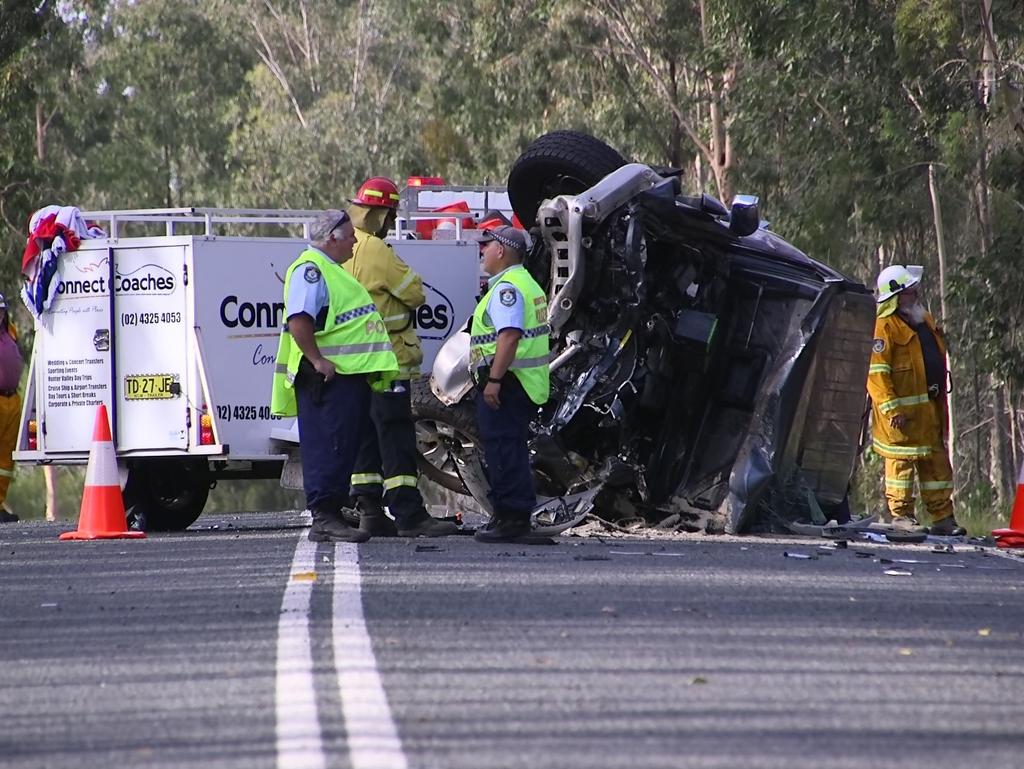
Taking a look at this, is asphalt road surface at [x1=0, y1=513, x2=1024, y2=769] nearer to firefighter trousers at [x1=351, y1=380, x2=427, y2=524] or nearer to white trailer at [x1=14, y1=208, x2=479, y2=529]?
firefighter trousers at [x1=351, y1=380, x2=427, y2=524]

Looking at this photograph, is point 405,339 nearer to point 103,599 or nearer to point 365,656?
point 103,599

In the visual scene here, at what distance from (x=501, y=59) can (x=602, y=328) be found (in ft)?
83.1

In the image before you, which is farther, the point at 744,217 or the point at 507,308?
the point at 744,217

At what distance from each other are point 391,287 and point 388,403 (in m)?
0.70

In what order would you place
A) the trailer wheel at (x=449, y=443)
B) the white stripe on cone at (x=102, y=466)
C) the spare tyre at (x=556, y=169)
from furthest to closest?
the spare tyre at (x=556, y=169) < the white stripe on cone at (x=102, y=466) < the trailer wheel at (x=449, y=443)

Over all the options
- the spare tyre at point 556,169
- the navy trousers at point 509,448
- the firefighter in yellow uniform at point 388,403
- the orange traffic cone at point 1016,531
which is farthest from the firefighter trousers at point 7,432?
the orange traffic cone at point 1016,531

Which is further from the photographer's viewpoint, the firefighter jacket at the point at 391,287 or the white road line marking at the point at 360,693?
the firefighter jacket at the point at 391,287

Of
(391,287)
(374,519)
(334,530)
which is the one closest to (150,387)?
(391,287)

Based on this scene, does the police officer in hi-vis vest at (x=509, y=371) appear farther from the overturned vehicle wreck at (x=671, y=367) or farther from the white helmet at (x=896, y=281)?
the white helmet at (x=896, y=281)

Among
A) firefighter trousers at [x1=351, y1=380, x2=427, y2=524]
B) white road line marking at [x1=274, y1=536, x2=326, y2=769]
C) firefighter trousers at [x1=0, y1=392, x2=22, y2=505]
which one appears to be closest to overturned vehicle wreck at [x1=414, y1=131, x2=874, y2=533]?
firefighter trousers at [x1=351, y1=380, x2=427, y2=524]

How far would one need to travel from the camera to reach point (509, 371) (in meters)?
11.4

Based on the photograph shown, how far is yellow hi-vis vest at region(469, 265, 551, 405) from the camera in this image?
1139 centimetres

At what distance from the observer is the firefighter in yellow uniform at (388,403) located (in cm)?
1202

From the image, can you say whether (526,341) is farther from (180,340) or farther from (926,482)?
(926,482)
